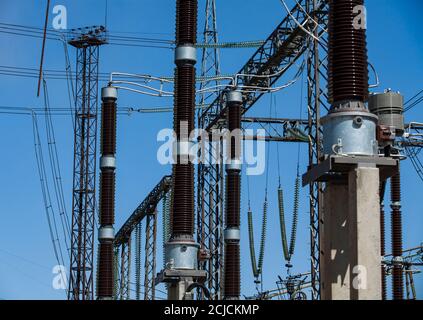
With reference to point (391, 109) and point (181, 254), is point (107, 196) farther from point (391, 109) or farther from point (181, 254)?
point (391, 109)

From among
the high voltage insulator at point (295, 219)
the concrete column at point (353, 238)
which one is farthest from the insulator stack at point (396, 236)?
the concrete column at point (353, 238)

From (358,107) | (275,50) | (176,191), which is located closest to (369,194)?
(358,107)

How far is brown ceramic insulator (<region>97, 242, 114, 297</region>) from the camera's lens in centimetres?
3303

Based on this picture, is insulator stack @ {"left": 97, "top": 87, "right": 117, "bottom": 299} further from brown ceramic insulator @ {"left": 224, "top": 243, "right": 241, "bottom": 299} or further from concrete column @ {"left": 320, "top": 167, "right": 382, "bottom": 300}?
concrete column @ {"left": 320, "top": 167, "right": 382, "bottom": 300}

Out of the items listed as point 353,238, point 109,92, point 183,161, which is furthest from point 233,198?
point 353,238

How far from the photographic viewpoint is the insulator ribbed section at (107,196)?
1278 inches

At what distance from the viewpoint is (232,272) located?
105 feet

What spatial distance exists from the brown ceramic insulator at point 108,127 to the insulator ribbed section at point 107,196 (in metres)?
0.82

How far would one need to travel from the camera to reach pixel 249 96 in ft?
136

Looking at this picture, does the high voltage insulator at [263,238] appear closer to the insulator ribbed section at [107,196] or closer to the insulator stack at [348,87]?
the insulator ribbed section at [107,196]

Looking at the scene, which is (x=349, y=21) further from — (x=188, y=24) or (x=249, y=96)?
(x=249, y=96)

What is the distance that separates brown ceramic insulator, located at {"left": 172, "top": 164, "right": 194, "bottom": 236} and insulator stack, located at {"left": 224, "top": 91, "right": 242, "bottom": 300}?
7.44 metres

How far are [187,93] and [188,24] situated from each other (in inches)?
73.8

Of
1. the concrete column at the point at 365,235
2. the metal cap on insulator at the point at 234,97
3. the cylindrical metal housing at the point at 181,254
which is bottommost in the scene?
the concrete column at the point at 365,235
